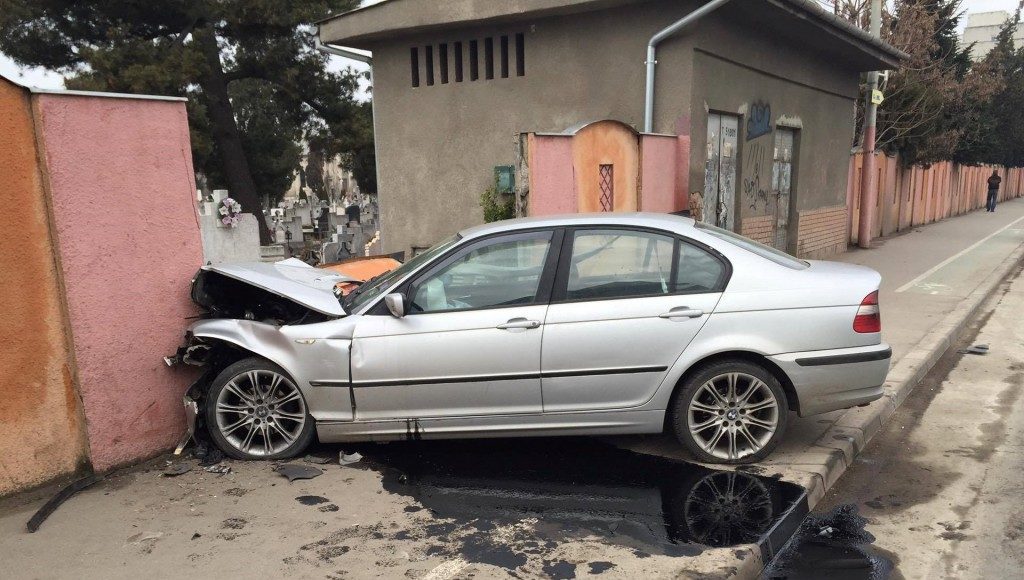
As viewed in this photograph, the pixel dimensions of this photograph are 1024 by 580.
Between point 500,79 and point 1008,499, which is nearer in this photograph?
point 1008,499

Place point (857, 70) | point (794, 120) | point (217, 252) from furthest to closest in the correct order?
1. point (857, 70)
2. point (794, 120)
3. point (217, 252)

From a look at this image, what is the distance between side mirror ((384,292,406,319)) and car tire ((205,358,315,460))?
876mm

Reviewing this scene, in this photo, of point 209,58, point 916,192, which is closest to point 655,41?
point 209,58

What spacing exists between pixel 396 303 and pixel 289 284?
0.95 meters

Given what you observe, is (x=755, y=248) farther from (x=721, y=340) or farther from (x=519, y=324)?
(x=519, y=324)

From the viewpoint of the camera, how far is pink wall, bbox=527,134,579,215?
741cm

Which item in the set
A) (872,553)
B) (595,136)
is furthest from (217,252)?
(872,553)

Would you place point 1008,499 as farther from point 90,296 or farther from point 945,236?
point 945,236

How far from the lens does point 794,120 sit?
1290cm

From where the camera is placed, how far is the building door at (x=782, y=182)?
12.6 metres

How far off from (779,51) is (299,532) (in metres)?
11.2

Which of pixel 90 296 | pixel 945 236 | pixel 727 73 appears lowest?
pixel 945 236

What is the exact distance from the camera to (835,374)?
13.6 feet

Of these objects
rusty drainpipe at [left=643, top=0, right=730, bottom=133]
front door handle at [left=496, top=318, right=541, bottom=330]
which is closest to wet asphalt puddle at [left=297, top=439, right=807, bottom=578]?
front door handle at [left=496, top=318, right=541, bottom=330]
